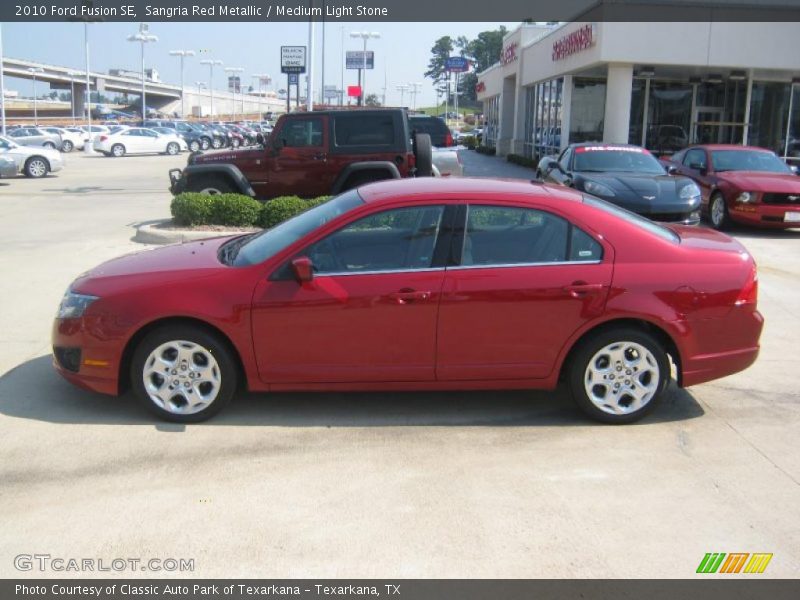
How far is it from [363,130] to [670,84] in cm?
1766

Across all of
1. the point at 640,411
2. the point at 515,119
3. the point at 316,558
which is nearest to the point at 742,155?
the point at 640,411

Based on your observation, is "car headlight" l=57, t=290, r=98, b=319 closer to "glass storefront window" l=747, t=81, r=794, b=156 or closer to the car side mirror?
the car side mirror

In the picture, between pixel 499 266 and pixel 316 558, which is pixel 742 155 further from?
pixel 316 558

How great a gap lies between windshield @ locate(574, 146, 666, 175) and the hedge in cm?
493

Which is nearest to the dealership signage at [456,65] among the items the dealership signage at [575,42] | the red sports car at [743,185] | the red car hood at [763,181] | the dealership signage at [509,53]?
the dealership signage at [509,53]

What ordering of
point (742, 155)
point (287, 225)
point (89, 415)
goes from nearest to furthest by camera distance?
point (89, 415) < point (287, 225) < point (742, 155)

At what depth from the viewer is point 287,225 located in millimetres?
5645

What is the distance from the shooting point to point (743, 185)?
13812 mm

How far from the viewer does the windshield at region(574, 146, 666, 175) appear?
1369 centimetres

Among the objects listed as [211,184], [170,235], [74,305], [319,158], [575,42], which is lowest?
[170,235]

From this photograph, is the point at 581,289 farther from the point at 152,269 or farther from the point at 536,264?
the point at 152,269

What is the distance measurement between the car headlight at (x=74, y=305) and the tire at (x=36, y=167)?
23571 mm
